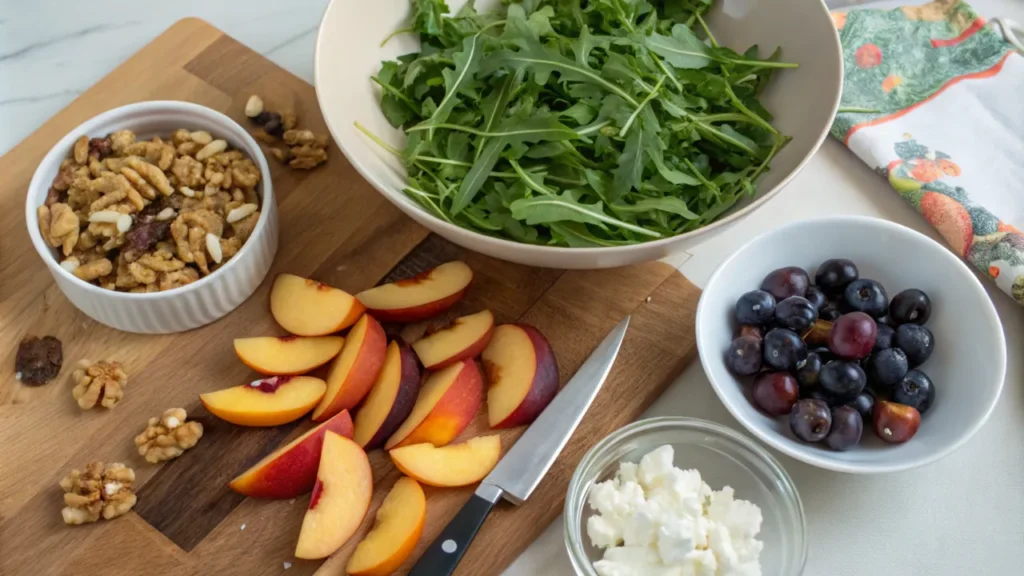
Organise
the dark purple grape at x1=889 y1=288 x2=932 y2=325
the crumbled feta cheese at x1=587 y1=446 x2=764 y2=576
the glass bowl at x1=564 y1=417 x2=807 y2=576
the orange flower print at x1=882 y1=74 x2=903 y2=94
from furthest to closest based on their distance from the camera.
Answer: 1. the orange flower print at x1=882 y1=74 x2=903 y2=94
2. the dark purple grape at x1=889 y1=288 x2=932 y2=325
3. the glass bowl at x1=564 y1=417 x2=807 y2=576
4. the crumbled feta cheese at x1=587 y1=446 x2=764 y2=576

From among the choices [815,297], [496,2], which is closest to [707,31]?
[496,2]

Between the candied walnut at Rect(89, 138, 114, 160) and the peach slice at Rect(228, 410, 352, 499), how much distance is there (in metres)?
0.59

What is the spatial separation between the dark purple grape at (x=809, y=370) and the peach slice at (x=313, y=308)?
651mm

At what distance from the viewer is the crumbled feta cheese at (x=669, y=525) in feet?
3.84

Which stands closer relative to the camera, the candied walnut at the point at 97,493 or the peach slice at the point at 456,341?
the candied walnut at the point at 97,493

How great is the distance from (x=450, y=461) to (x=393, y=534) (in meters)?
0.13

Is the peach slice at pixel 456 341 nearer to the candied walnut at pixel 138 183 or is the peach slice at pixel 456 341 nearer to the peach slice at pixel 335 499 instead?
the peach slice at pixel 335 499

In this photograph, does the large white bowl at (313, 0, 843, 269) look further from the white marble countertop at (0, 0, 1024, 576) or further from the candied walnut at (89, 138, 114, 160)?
the candied walnut at (89, 138, 114, 160)

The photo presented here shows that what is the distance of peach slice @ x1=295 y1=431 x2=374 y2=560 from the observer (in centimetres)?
125

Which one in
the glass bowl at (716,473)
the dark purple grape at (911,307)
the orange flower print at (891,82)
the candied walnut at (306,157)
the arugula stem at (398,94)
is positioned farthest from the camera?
the orange flower print at (891,82)

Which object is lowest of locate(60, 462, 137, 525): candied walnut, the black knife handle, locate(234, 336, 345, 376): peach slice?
locate(60, 462, 137, 525): candied walnut

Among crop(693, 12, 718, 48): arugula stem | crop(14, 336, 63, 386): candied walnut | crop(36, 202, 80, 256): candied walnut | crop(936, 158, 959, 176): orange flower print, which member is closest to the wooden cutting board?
crop(14, 336, 63, 386): candied walnut

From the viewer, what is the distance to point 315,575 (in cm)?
126

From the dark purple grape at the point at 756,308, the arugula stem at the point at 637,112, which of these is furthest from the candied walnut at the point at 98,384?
the dark purple grape at the point at 756,308
